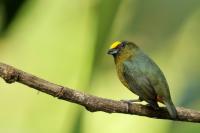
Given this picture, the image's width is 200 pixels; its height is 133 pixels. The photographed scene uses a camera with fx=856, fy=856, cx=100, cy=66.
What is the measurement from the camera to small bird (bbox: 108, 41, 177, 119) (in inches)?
106

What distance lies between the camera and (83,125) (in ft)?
10.4

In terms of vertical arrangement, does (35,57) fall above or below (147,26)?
below

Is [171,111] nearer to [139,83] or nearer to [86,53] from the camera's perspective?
[139,83]

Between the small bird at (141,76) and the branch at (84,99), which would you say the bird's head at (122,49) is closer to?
the small bird at (141,76)

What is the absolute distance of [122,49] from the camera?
2.91m

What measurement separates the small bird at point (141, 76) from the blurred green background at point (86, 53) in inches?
14.2

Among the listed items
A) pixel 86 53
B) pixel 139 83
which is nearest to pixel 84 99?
pixel 139 83

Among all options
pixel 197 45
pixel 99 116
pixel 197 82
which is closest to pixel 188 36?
pixel 197 45

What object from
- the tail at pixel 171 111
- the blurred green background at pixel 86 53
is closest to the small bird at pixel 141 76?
the tail at pixel 171 111

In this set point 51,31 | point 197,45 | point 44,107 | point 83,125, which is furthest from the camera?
point 197,45

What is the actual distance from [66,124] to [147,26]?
97 cm

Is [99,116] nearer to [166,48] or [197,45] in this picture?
[166,48]

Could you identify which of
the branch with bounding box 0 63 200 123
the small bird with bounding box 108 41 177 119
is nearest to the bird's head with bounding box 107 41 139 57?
the small bird with bounding box 108 41 177 119

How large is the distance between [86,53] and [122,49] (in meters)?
0.40
